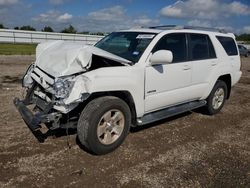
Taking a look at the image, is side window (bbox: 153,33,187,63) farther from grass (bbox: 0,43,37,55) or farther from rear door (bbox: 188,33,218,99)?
grass (bbox: 0,43,37,55)

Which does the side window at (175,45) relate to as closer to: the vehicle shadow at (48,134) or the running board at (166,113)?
the running board at (166,113)

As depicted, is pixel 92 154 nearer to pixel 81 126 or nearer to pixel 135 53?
pixel 81 126

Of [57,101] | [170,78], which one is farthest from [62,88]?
[170,78]

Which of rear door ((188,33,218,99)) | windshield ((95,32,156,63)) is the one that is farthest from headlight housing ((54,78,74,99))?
rear door ((188,33,218,99))

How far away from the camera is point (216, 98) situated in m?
6.94

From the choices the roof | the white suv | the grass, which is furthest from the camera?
the grass

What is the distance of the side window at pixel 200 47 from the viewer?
5.95m

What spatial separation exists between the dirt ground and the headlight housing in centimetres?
96

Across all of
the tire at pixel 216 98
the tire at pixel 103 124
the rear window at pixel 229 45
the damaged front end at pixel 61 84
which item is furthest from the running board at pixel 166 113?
the rear window at pixel 229 45

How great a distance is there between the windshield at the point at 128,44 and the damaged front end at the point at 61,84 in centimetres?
39

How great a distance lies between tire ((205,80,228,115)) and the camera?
6727 millimetres

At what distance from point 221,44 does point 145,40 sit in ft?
7.93

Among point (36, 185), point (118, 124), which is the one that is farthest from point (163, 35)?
point (36, 185)

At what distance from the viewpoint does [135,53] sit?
16.5ft
